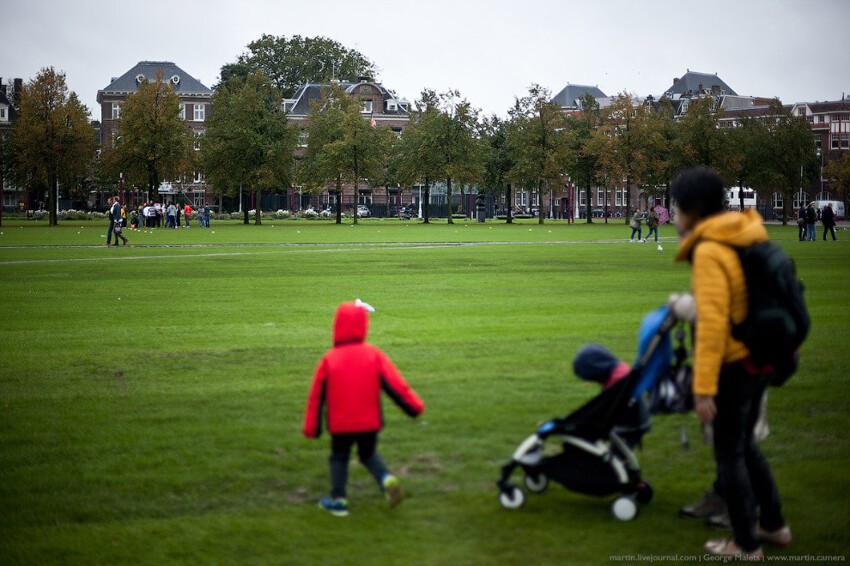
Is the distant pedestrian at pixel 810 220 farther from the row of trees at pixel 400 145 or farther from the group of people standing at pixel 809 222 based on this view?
the row of trees at pixel 400 145

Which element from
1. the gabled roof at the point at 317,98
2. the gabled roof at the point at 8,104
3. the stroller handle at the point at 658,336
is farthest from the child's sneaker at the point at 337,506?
the gabled roof at the point at 8,104

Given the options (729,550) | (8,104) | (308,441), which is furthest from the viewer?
(8,104)

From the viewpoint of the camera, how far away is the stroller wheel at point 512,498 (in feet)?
23.0

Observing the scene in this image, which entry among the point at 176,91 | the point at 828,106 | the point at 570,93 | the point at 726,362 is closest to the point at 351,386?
the point at 726,362

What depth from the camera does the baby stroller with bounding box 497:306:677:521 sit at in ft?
21.2

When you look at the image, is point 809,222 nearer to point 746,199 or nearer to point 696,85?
point 746,199

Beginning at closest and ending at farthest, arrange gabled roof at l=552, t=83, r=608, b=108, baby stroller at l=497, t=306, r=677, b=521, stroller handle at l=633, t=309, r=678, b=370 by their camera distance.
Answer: stroller handle at l=633, t=309, r=678, b=370, baby stroller at l=497, t=306, r=677, b=521, gabled roof at l=552, t=83, r=608, b=108

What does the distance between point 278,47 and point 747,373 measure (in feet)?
475

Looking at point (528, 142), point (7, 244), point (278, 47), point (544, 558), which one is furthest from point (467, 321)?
point (278, 47)

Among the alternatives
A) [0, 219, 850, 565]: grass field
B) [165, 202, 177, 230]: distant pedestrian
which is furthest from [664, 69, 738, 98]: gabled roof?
[0, 219, 850, 565]: grass field

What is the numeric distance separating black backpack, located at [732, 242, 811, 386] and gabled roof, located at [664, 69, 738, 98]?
521 ft

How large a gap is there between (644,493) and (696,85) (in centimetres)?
16331

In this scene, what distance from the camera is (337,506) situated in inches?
276

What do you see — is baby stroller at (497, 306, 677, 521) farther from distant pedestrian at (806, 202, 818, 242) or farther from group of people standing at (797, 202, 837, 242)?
group of people standing at (797, 202, 837, 242)
